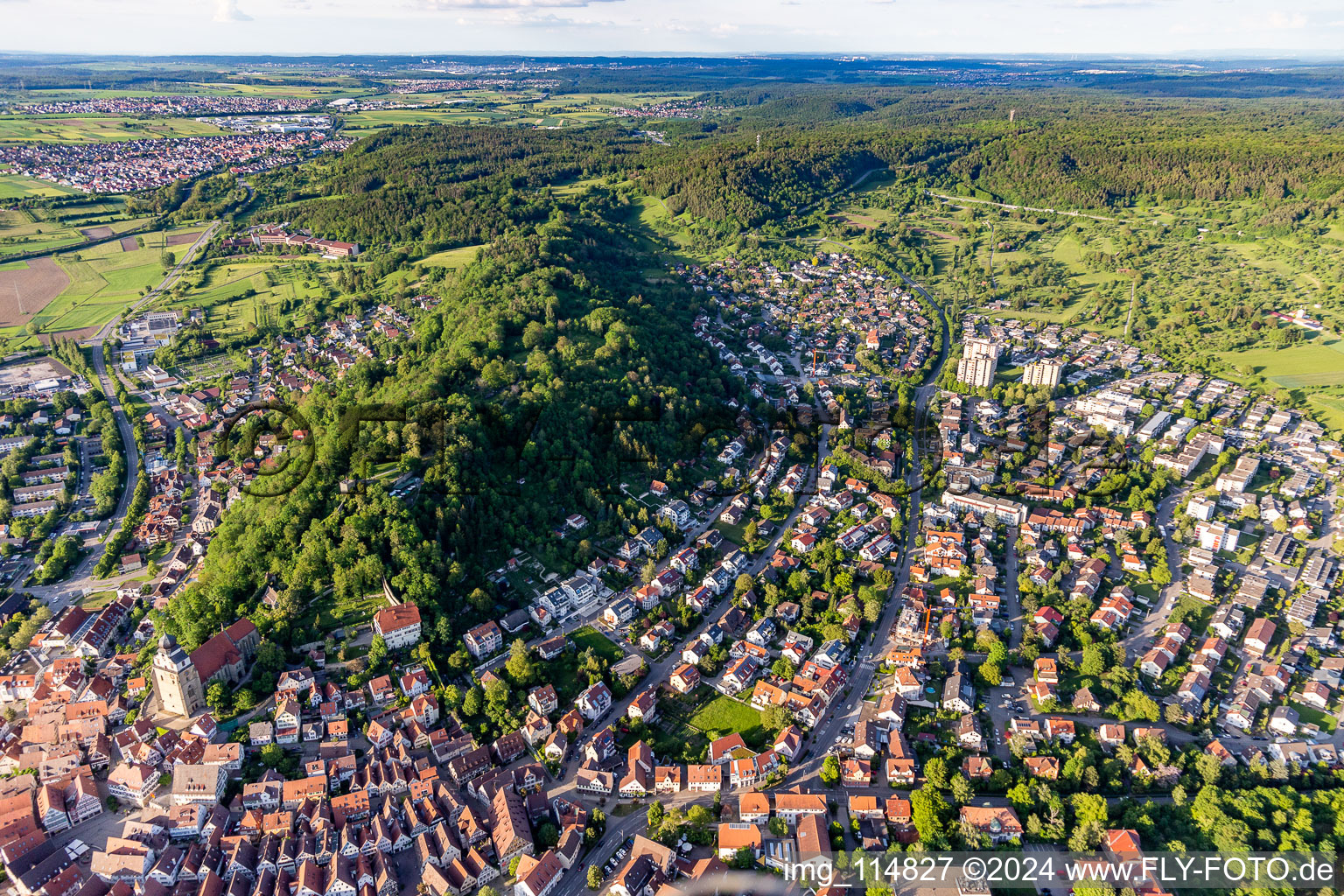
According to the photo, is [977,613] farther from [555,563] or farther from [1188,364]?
[1188,364]

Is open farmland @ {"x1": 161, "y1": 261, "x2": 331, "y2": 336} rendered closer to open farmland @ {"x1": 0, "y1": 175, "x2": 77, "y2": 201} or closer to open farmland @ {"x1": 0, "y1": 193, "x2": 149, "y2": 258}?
open farmland @ {"x1": 0, "y1": 193, "x2": 149, "y2": 258}

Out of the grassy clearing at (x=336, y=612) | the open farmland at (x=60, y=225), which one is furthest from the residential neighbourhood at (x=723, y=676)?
the open farmland at (x=60, y=225)

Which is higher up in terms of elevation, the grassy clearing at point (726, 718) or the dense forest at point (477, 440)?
the dense forest at point (477, 440)

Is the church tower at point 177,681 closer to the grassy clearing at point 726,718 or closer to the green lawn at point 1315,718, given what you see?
the grassy clearing at point 726,718

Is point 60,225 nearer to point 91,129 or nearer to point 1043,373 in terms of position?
point 91,129

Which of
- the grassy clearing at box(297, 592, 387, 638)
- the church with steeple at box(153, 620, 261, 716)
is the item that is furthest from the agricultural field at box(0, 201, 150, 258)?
the church with steeple at box(153, 620, 261, 716)

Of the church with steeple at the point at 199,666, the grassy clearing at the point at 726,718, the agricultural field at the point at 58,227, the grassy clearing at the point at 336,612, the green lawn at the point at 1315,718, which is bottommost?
the grassy clearing at the point at 726,718

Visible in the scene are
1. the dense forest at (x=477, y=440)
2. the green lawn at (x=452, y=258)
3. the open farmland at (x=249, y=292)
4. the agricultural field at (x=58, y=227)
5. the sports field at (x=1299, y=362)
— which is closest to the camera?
the dense forest at (x=477, y=440)

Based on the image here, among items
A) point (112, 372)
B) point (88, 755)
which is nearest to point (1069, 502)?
point (88, 755)
